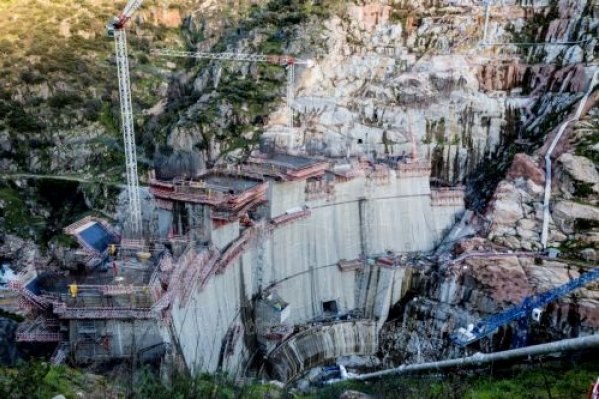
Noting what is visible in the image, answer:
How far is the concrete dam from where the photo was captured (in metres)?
33.0

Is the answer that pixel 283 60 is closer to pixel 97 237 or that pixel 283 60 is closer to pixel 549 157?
pixel 549 157

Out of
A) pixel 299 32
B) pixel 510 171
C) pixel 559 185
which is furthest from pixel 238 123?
pixel 559 185

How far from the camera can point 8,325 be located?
112ft

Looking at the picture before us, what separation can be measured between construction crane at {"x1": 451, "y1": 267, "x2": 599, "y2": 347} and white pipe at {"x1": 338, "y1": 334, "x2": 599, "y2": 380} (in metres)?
6.08

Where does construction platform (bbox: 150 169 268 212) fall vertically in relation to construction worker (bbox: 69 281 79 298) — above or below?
above

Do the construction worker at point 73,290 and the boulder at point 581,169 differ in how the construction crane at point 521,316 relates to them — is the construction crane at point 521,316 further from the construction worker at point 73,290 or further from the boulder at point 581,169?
the construction worker at point 73,290

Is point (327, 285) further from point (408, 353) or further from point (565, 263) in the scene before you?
point (565, 263)

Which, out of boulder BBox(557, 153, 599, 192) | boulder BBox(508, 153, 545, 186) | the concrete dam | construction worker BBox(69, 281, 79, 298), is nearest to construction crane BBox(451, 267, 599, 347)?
the concrete dam

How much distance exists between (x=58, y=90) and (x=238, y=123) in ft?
85.5

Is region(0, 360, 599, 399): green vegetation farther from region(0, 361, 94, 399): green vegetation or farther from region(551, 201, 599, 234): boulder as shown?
region(551, 201, 599, 234): boulder

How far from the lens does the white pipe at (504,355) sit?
78.1ft

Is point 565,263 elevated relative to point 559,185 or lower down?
lower down

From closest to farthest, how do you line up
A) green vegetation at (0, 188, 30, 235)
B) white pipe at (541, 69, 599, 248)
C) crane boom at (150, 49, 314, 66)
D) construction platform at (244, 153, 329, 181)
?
construction platform at (244, 153, 329, 181), white pipe at (541, 69, 599, 248), green vegetation at (0, 188, 30, 235), crane boom at (150, 49, 314, 66)

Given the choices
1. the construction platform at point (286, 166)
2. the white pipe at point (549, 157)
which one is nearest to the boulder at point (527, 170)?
the white pipe at point (549, 157)
